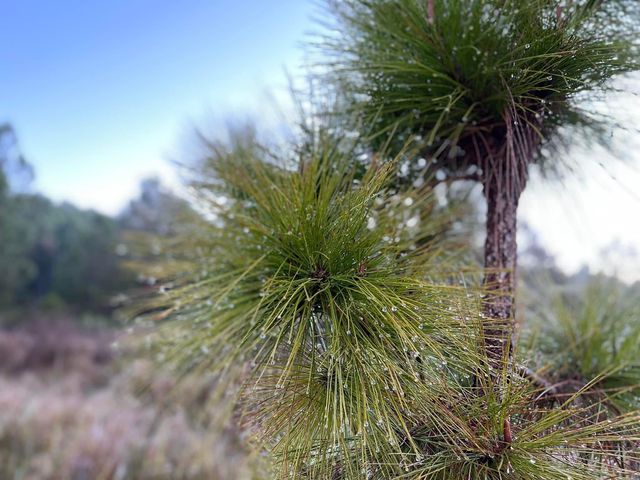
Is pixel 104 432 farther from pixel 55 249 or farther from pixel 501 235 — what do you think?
pixel 55 249

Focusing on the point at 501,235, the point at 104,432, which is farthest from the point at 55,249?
the point at 501,235

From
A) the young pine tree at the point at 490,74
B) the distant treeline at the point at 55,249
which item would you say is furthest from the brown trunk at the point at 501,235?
the distant treeline at the point at 55,249

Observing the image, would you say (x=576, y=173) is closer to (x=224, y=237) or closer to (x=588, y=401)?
(x=588, y=401)

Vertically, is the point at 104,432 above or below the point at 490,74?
below

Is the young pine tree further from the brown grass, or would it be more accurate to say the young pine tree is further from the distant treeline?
the distant treeline

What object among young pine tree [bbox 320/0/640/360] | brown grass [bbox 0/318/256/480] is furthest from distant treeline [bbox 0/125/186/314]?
young pine tree [bbox 320/0/640/360]

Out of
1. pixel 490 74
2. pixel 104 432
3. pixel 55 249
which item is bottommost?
pixel 104 432

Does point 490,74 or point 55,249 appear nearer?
point 490,74

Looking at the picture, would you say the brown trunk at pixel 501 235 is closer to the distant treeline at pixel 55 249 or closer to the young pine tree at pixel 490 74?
the young pine tree at pixel 490 74

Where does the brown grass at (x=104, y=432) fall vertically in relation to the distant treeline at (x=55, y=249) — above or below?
below

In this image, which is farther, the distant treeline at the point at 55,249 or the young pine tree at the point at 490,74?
the distant treeline at the point at 55,249

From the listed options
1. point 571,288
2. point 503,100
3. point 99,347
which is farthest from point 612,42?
point 99,347
